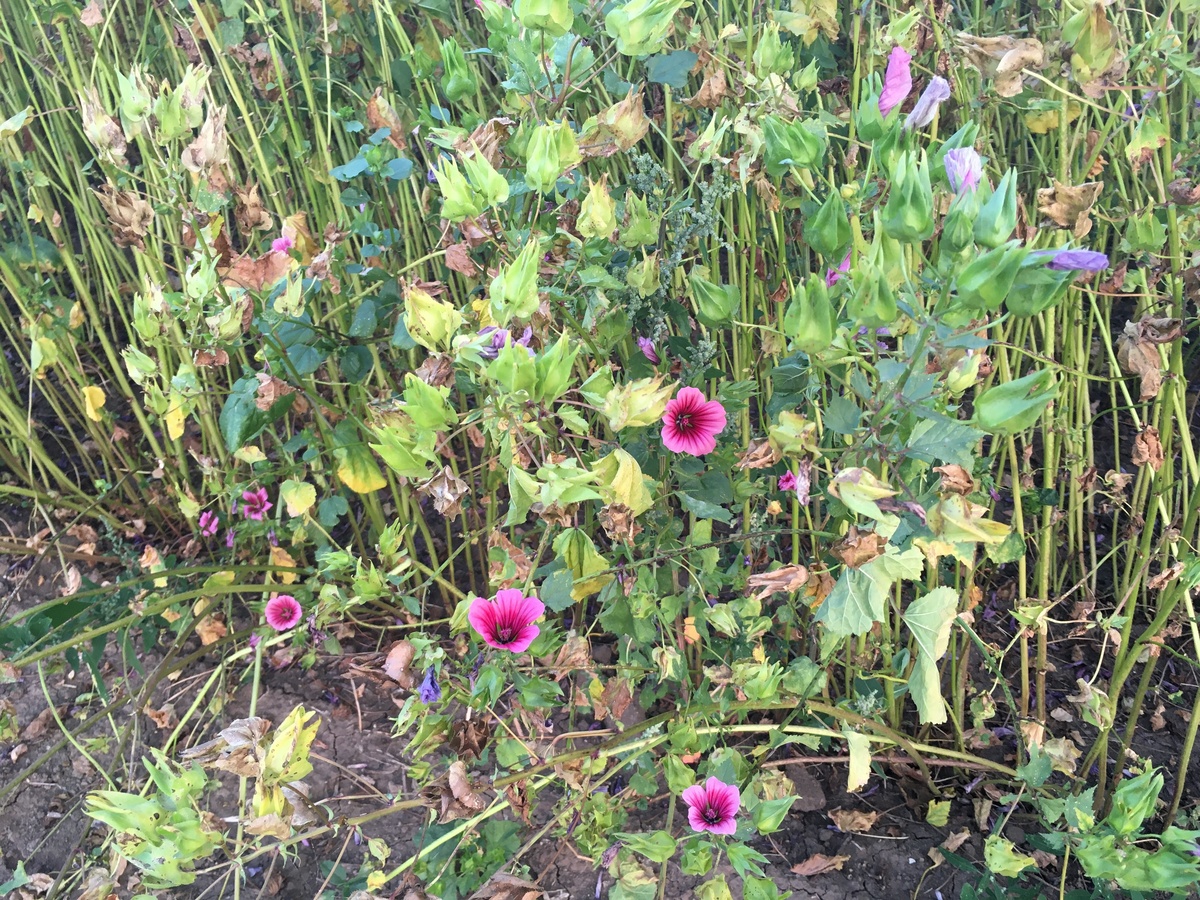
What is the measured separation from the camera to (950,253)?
532 millimetres

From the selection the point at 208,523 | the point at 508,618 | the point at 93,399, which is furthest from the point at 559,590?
the point at 93,399

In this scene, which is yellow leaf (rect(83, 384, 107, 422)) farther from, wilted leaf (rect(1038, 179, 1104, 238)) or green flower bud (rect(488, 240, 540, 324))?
wilted leaf (rect(1038, 179, 1104, 238))

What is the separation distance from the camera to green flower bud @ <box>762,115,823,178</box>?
0.65 metres

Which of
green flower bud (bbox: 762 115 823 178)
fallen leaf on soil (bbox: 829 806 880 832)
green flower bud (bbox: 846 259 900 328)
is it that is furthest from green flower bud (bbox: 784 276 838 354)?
fallen leaf on soil (bbox: 829 806 880 832)

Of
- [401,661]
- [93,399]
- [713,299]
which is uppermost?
[713,299]

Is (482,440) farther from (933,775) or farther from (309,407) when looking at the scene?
(933,775)

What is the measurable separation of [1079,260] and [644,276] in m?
0.38

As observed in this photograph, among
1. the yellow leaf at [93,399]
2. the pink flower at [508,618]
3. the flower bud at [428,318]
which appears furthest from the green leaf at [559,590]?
the yellow leaf at [93,399]

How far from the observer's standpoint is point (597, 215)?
0.73 meters

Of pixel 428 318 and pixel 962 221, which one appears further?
pixel 428 318

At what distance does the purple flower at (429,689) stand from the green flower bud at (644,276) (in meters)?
0.38

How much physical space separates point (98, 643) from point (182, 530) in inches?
22.5

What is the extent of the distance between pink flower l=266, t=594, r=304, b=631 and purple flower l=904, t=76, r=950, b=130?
0.88 meters

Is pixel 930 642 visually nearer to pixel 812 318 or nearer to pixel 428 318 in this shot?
pixel 812 318
